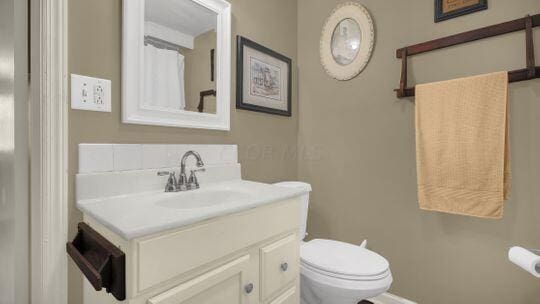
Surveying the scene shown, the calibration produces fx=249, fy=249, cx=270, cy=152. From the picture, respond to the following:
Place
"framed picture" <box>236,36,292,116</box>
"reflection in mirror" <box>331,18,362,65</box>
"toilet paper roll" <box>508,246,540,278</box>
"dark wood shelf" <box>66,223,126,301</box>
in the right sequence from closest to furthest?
"dark wood shelf" <box>66,223,126,301</box>, "toilet paper roll" <box>508,246,540,278</box>, "framed picture" <box>236,36,292,116</box>, "reflection in mirror" <box>331,18,362,65</box>

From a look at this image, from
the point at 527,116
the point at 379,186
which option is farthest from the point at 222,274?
the point at 527,116

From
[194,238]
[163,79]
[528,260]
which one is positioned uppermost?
[163,79]

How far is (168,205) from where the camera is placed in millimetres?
994

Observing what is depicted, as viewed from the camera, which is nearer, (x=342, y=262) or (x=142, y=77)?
(x=142, y=77)

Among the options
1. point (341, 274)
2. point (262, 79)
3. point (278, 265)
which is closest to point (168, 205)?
point (278, 265)

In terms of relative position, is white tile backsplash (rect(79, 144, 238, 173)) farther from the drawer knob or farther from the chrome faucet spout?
the drawer knob

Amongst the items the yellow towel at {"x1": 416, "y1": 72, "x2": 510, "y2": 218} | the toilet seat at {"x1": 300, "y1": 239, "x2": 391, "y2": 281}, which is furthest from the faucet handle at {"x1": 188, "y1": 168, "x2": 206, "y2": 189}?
the yellow towel at {"x1": 416, "y1": 72, "x2": 510, "y2": 218}

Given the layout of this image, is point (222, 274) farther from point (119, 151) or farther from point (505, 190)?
point (505, 190)

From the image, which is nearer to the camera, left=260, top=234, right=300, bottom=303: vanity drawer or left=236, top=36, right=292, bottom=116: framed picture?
left=260, top=234, right=300, bottom=303: vanity drawer

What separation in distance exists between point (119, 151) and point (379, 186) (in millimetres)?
1424

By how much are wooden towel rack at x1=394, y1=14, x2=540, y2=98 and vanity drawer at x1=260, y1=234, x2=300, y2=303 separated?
3.40ft

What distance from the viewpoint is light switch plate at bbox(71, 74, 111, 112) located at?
897 mm

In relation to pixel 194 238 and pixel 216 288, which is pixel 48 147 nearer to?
pixel 194 238

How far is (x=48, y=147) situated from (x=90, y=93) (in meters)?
0.24
